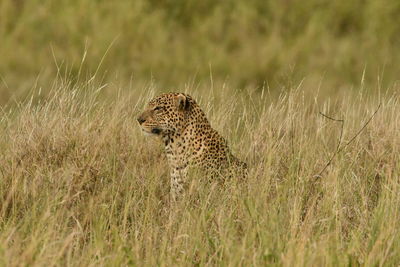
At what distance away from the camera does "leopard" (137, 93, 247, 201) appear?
6.84 metres

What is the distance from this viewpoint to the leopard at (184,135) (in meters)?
6.84

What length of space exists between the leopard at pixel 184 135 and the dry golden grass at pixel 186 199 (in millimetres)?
144

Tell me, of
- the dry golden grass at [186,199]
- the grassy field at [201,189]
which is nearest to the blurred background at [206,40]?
the grassy field at [201,189]

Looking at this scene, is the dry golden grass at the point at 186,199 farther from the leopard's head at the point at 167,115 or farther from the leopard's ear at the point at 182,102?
the leopard's ear at the point at 182,102

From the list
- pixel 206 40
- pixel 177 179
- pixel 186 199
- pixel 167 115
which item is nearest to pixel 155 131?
pixel 167 115

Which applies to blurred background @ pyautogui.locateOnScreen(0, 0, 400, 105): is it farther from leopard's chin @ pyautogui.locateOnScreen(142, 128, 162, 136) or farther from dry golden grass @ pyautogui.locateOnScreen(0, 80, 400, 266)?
leopard's chin @ pyautogui.locateOnScreen(142, 128, 162, 136)

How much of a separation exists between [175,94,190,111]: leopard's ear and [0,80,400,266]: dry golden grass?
368 mm

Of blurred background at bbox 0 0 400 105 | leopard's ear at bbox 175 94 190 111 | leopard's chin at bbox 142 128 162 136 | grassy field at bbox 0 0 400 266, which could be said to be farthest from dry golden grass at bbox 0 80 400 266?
blurred background at bbox 0 0 400 105

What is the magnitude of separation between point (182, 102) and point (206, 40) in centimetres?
691

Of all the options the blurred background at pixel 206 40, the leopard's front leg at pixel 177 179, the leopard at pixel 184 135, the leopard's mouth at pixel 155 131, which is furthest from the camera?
the blurred background at pixel 206 40

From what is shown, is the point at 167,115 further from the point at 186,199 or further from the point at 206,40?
the point at 206,40

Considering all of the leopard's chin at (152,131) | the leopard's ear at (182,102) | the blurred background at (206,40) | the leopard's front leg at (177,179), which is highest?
the leopard's ear at (182,102)

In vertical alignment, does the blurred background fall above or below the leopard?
below

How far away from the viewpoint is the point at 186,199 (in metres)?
5.96
